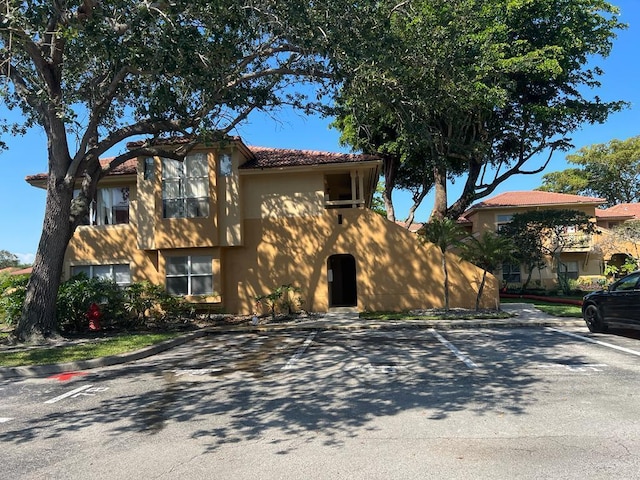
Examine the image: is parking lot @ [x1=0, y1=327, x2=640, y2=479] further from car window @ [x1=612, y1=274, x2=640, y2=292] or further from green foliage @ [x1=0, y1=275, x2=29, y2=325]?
green foliage @ [x1=0, y1=275, x2=29, y2=325]

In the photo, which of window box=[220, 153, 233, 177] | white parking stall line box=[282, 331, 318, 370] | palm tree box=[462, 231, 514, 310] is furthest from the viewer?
window box=[220, 153, 233, 177]

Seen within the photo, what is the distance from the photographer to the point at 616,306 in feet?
38.0

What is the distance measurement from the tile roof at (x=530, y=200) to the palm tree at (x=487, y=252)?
1789cm

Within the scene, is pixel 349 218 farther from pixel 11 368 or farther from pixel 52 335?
pixel 11 368

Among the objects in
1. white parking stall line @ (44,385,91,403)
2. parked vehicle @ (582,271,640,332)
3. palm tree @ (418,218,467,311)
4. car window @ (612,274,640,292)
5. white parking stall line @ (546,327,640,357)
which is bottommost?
white parking stall line @ (546,327,640,357)

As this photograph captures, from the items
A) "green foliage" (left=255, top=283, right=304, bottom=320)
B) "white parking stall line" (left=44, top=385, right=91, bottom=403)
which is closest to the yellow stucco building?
"green foliage" (left=255, top=283, right=304, bottom=320)

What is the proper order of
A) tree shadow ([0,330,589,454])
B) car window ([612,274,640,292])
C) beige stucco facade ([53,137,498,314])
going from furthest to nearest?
1. beige stucco facade ([53,137,498,314])
2. car window ([612,274,640,292])
3. tree shadow ([0,330,589,454])

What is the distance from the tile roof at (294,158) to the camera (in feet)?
61.0

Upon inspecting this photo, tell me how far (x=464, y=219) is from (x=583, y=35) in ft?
63.5

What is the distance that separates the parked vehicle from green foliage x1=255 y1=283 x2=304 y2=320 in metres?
9.89

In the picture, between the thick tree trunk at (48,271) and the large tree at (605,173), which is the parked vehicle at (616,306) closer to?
the thick tree trunk at (48,271)

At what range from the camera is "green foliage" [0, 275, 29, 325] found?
14.0 metres

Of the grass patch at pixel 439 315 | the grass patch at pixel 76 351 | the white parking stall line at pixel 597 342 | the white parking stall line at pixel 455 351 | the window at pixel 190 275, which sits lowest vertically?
the white parking stall line at pixel 597 342

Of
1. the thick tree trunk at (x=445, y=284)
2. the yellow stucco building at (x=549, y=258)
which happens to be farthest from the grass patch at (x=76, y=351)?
the yellow stucco building at (x=549, y=258)
